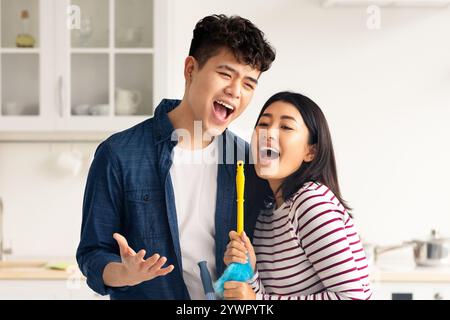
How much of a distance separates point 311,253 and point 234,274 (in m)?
0.08

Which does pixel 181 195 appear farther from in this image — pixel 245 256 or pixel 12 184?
pixel 12 184

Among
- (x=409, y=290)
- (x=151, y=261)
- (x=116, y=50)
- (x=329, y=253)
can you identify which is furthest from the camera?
(x=116, y=50)

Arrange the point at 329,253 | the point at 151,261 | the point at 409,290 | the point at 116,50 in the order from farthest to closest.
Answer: the point at 116,50 < the point at 409,290 < the point at 329,253 < the point at 151,261

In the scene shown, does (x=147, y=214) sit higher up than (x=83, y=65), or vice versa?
(x=83, y=65)

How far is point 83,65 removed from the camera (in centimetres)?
157

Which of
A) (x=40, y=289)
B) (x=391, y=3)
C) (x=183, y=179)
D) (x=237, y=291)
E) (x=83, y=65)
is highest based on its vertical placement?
(x=391, y=3)

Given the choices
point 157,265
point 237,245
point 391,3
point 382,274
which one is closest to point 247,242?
point 237,245

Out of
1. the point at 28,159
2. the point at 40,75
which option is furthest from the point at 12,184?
the point at 40,75

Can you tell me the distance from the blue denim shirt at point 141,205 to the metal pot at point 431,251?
845 millimetres

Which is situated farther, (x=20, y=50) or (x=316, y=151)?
(x=20, y=50)

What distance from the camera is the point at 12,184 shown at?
1783mm

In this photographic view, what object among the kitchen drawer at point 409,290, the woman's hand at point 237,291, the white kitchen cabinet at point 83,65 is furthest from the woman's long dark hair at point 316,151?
the white kitchen cabinet at point 83,65

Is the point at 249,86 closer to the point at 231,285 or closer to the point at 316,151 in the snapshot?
the point at 316,151

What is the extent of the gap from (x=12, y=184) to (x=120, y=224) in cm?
112
